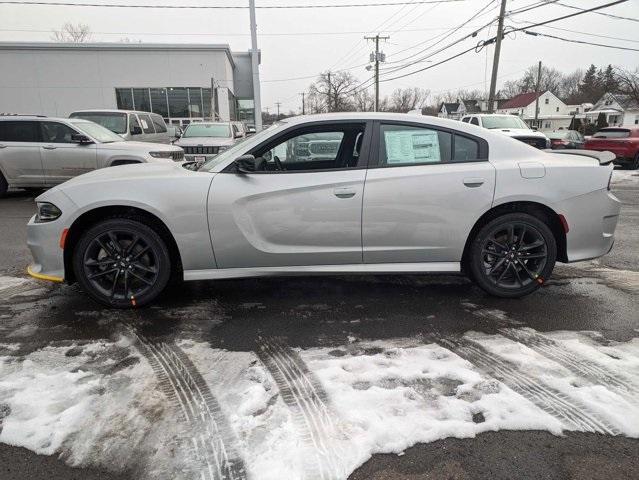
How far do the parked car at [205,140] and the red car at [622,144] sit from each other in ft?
46.0

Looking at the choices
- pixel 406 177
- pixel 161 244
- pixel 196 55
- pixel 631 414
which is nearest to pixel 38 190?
pixel 161 244

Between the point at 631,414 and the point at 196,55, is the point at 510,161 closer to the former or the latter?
the point at 631,414

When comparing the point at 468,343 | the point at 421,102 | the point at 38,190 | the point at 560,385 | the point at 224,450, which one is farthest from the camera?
the point at 421,102

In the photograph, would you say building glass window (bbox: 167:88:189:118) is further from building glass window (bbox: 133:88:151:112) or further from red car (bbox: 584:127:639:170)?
red car (bbox: 584:127:639:170)

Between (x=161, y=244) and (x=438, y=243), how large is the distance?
7.58 feet

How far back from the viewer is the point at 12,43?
98.0ft

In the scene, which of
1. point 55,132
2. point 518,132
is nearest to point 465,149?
point 55,132

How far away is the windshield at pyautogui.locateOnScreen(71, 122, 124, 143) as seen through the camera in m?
9.19

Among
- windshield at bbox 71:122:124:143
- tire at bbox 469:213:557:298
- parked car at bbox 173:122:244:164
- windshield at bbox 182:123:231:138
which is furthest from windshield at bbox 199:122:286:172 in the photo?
windshield at bbox 182:123:231:138

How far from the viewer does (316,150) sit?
13.6 feet

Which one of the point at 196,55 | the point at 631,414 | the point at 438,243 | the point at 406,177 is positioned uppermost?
the point at 196,55

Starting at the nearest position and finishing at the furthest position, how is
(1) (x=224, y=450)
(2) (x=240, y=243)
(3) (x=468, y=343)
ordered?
1. (1) (x=224, y=450)
2. (3) (x=468, y=343)
3. (2) (x=240, y=243)

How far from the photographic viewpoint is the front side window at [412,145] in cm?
380

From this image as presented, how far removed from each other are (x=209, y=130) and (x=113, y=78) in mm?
21914
